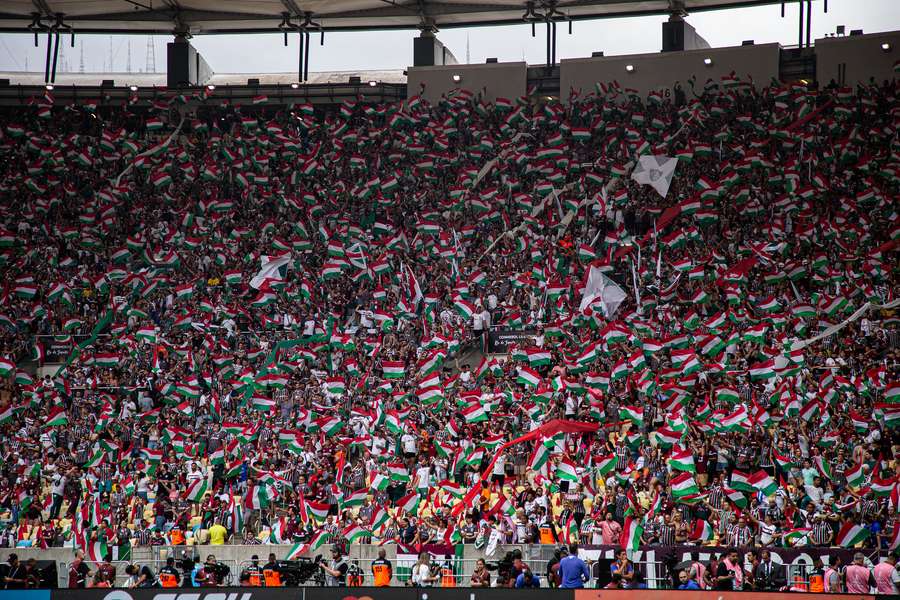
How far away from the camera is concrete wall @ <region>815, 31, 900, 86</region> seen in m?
45.2

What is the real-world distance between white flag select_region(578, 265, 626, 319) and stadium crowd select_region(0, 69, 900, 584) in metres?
0.31

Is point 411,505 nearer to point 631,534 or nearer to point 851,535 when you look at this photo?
point 631,534

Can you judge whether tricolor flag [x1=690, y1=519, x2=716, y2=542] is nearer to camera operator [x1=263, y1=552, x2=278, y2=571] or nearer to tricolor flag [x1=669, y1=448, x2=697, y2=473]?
tricolor flag [x1=669, y1=448, x2=697, y2=473]

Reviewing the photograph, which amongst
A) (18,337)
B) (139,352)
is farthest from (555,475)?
(18,337)

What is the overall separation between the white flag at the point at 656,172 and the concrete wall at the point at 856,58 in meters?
9.12

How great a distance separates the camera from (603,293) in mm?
34406

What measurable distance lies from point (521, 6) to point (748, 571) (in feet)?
119

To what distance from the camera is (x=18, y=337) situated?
39.8 m

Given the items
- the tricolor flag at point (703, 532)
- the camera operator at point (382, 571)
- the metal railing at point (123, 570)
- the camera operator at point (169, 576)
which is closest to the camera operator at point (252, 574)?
the metal railing at point (123, 570)

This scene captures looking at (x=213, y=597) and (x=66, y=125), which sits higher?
(x=66, y=125)

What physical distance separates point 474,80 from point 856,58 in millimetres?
15675

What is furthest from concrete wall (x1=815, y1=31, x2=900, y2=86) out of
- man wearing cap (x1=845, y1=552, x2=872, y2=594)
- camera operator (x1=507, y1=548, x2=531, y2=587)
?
camera operator (x1=507, y1=548, x2=531, y2=587)

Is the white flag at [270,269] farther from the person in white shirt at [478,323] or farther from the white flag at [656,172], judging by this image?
the white flag at [656,172]

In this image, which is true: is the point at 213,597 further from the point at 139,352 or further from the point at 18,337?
the point at 18,337
